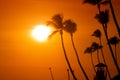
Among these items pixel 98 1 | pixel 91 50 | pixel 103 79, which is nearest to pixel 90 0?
pixel 98 1

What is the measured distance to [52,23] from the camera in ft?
194

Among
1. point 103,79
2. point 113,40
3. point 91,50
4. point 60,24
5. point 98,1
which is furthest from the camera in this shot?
point 91,50

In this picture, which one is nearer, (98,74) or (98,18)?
(98,74)

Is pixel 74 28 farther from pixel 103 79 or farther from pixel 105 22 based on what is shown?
pixel 103 79

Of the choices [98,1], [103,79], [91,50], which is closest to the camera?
Answer: [103,79]

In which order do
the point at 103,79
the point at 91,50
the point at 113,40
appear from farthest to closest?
the point at 91,50 → the point at 113,40 → the point at 103,79

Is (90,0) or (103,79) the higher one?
(90,0)

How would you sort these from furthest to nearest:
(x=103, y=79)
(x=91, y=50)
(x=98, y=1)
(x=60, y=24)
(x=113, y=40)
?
(x=91, y=50), (x=113, y=40), (x=60, y=24), (x=98, y=1), (x=103, y=79)

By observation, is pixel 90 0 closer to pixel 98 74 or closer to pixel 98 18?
pixel 98 18

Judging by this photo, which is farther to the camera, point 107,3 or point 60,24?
point 60,24

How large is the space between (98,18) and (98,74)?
7.73 m

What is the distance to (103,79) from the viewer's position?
49.8 meters

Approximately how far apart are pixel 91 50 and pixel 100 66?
537 inches

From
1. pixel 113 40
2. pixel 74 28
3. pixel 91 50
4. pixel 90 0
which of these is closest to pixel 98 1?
pixel 90 0
